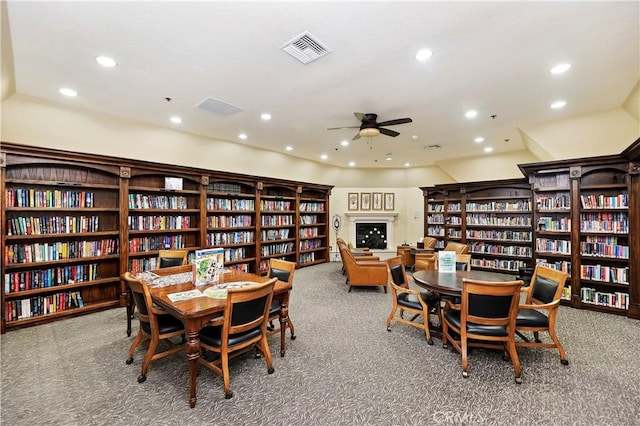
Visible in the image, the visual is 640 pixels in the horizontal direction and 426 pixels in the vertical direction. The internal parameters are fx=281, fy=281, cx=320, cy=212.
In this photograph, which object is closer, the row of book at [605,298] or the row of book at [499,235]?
the row of book at [605,298]

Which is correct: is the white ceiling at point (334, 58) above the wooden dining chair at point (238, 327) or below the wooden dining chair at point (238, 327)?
above

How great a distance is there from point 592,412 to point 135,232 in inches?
232

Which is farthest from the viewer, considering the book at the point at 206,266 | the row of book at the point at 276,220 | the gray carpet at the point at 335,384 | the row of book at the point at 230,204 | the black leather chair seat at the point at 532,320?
the row of book at the point at 276,220

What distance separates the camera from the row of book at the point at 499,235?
22.0ft

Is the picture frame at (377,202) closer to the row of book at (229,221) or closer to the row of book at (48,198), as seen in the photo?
the row of book at (229,221)

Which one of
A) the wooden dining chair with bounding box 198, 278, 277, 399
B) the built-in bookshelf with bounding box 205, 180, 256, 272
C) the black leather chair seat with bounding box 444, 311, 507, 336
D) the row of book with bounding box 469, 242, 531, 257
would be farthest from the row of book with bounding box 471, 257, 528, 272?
the wooden dining chair with bounding box 198, 278, 277, 399

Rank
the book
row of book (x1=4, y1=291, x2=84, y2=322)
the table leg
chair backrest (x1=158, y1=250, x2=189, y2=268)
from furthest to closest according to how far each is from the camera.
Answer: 1. chair backrest (x1=158, y1=250, x2=189, y2=268)
2. row of book (x1=4, y1=291, x2=84, y2=322)
3. the book
4. the table leg

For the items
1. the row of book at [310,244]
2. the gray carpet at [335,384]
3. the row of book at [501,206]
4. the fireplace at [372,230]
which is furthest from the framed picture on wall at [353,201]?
the gray carpet at [335,384]

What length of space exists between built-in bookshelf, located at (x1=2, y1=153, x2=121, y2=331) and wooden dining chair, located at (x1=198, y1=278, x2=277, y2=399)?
9.94 feet

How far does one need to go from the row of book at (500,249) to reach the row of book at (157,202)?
22.9 ft

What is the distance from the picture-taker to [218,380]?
2590 millimetres

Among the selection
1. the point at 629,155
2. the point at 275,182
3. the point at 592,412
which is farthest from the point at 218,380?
the point at 629,155

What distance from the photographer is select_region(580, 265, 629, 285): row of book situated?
424cm

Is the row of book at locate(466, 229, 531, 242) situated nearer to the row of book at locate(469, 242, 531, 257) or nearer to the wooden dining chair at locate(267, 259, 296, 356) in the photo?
the row of book at locate(469, 242, 531, 257)
